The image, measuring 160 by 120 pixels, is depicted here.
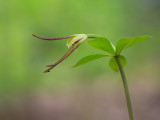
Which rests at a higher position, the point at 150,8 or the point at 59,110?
the point at 150,8

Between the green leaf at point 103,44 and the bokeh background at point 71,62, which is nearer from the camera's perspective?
the green leaf at point 103,44

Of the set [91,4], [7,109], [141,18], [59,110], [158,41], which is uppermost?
[91,4]

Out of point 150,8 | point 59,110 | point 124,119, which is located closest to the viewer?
point 124,119

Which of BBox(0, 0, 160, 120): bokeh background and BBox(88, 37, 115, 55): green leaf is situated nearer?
BBox(88, 37, 115, 55): green leaf

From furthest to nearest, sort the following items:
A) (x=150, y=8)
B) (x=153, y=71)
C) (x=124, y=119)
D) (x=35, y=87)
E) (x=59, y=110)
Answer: (x=150, y=8), (x=153, y=71), (x=35, y=87), (x=59, y=110), (x=124, y=119)

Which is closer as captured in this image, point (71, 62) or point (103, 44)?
point (103, 44)

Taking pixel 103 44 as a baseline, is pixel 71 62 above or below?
above

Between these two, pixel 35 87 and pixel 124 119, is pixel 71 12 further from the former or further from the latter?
pixel 124 119

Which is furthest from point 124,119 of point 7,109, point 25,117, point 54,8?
point 54,8
